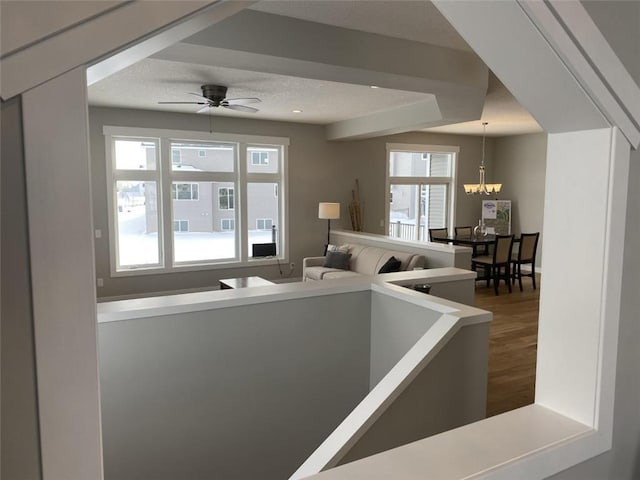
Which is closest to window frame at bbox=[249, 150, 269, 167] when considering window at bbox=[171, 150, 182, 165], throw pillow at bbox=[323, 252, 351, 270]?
window at bbox=[171, 150, 182, 165]

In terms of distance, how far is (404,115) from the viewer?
6.24 meters

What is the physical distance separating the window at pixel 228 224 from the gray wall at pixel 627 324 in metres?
6.68

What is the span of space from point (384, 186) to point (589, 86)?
762cm

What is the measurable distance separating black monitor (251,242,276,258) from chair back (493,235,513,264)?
357 cm

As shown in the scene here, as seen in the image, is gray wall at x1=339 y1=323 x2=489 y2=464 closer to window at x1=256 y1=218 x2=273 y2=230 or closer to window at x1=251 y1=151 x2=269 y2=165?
window at x1=256 y1=218 x2=273 y2=230

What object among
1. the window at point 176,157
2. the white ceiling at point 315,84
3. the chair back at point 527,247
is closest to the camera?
the white ceiling at point 315,84

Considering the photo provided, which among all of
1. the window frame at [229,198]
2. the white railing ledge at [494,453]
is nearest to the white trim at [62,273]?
the white railing ledge at [494,453]

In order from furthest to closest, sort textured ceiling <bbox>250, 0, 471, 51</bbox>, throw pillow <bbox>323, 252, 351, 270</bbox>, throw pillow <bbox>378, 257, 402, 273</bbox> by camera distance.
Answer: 1. throw pillow <bbox>323, 252, 351, 270</bbox>
2. throw pillow <bbox>378, 257, 402, 273</bbox>
3. textured ceiling <bbox>250, 0, 471, 51</bbox>

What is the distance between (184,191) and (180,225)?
0.53 meters

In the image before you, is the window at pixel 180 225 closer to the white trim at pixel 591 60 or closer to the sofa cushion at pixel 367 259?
the sofa cushion at pixel 367 259

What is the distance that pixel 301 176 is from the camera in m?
7.91

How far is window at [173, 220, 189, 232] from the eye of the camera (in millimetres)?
7145

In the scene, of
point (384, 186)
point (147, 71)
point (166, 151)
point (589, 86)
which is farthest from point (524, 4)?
point (384, 186)

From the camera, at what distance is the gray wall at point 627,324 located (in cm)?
119
